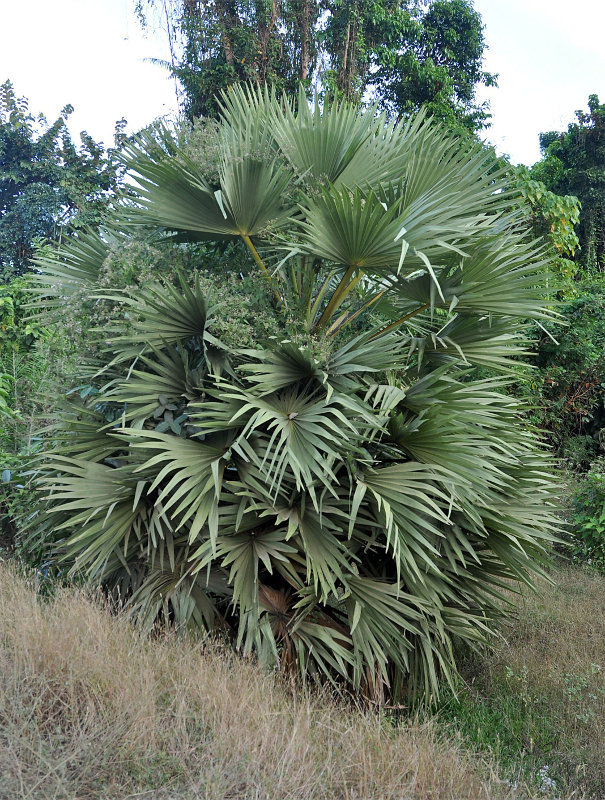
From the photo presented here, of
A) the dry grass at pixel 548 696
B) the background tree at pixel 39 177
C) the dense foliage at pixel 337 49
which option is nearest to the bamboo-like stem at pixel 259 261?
the dry grass at pixel 548 696

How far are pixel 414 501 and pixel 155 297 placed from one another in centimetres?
182

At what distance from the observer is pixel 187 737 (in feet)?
8.46

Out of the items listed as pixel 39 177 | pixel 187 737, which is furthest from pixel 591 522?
pixel 39 177

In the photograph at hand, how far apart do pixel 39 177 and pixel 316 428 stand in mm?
12798

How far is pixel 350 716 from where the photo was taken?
344 cm

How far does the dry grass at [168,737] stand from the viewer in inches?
93.3

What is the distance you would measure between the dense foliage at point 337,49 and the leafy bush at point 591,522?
755cm

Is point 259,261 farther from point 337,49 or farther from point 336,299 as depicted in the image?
point 337,49

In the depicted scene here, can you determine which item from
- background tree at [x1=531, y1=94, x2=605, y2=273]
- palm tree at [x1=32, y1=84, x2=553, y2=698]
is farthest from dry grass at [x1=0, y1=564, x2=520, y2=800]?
background tree at [x1=531, y1=94, x2=605, y2=273]

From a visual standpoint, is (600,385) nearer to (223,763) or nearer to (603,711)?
(603,711)

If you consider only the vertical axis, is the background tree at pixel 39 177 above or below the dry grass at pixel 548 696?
above

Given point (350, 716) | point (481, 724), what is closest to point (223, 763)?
point (350, 716)

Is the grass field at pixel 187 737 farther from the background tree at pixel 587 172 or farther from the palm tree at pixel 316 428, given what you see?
the background tree at pixel 587 172

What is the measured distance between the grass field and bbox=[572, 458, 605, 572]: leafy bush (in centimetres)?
354
